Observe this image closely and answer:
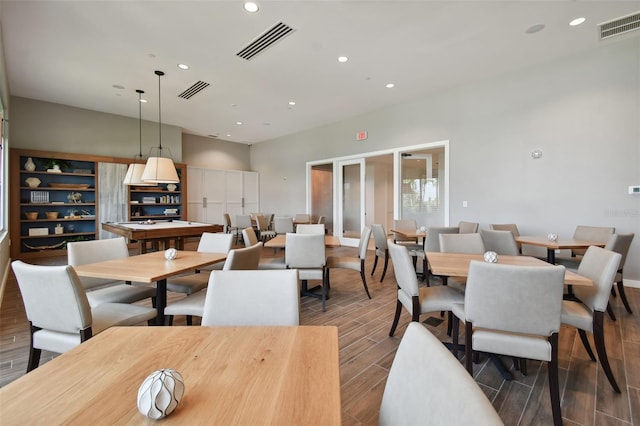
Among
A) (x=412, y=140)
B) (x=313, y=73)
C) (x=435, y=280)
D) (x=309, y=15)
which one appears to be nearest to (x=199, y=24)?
(x=309, y=15)

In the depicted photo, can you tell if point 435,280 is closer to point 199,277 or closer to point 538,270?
point 538,270

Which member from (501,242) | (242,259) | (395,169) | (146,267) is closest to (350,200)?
(395,169)

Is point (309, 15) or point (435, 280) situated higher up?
point (309, 15)

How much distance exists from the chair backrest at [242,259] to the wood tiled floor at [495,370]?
0.98 meters

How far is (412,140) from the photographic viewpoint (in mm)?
6020

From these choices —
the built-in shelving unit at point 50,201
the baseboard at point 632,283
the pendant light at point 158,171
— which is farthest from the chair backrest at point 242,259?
the built-in shelving unit at point 50,201

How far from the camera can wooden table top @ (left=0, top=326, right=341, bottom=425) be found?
0.67 m

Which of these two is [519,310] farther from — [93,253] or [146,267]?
[93,253]

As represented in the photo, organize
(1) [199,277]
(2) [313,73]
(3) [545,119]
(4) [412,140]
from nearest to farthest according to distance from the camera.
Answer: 1. (1) [199,277]
2. (3) [545,119]
3. (2) [313,73]
4. (4) [412,140]

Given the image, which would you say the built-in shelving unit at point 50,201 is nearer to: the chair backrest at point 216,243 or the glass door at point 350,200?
the chair backrest at point 216,243

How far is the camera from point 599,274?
1.89 metres

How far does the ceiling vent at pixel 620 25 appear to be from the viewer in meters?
3.34

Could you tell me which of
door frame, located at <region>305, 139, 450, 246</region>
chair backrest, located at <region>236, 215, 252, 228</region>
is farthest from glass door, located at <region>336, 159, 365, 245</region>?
chair backrest, located at <region>236, 215, 252, 228</region>

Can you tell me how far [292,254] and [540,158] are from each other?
4.29 metres
